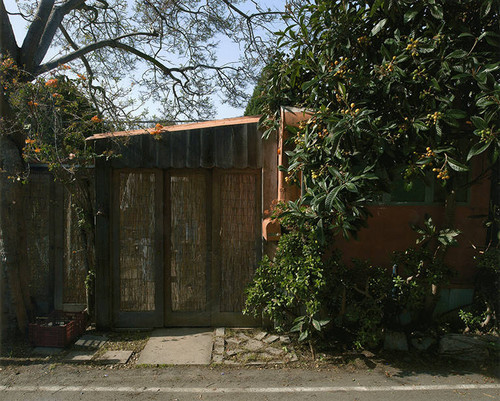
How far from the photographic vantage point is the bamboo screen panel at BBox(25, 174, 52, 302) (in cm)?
587

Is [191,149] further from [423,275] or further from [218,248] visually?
[423,275]

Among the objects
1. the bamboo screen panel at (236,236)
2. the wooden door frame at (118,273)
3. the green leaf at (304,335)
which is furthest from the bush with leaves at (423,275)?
the wooden door frame at (118,273)

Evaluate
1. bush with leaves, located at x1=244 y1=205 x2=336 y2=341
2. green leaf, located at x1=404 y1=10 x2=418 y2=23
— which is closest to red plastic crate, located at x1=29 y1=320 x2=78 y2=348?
bush with leaves, located at x1=244 y1=205 x2=336 y2=341

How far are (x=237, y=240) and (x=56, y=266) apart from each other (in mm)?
2902

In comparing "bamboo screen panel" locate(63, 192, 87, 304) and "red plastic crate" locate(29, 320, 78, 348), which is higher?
"bamboo screen panel" locate(63, 192, 87, 304)

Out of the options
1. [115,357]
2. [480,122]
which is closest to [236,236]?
[115,357]

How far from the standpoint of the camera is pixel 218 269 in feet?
18.6

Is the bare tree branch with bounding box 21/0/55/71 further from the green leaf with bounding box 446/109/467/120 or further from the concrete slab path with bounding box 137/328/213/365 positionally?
the green leaf with bounding box 446/109/467/120

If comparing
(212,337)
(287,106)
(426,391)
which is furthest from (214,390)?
(287,106)

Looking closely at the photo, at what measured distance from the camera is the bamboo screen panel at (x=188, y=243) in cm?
568

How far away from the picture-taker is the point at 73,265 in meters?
5.90

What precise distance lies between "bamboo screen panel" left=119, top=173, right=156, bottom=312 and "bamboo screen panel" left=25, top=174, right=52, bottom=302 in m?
1.30

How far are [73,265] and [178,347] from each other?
2229 millimetres

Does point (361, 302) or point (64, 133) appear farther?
point (64, 133)
